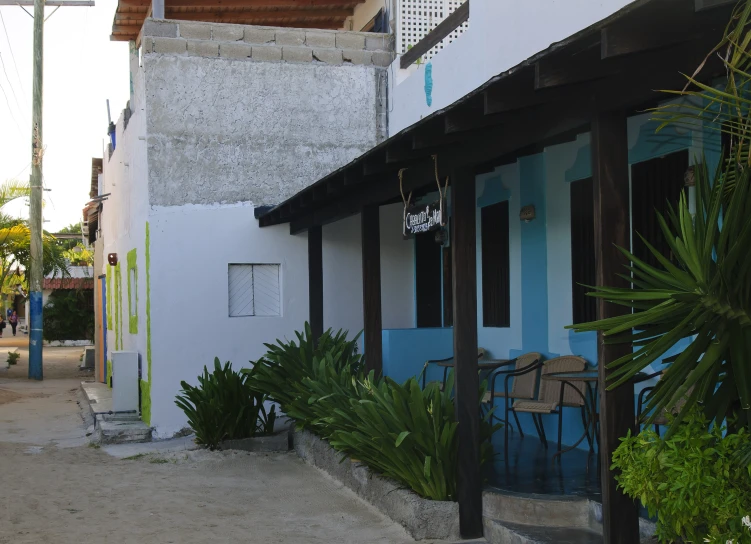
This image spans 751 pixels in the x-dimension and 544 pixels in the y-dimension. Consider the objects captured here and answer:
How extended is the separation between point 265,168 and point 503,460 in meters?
6.03

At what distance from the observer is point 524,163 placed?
8867 millimetres

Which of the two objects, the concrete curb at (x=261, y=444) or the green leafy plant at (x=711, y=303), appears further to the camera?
the concrete curb at (x=261, y=444)

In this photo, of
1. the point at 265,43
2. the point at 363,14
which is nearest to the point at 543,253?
the point at 265,43

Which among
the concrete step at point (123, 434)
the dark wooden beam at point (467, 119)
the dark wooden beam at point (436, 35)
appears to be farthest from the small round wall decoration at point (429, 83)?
the dark wooden beam at point (467, 119)

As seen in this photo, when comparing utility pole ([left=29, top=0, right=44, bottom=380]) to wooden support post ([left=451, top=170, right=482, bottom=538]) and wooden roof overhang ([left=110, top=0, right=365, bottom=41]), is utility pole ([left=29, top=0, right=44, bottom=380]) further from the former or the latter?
wooden support post ([left=451, top=170, right=482, bottom=538])

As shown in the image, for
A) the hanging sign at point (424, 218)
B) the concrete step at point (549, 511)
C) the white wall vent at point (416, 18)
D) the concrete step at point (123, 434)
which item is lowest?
the concrete step at point (123, 434)

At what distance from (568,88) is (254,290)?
7.83 m

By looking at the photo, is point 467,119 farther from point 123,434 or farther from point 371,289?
point 123,434

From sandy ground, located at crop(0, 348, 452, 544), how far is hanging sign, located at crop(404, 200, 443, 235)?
2.17 meters

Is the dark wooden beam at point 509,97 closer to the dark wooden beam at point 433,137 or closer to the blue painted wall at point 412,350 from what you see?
the dark wooden beam at point 433,137

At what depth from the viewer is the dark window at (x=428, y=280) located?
11867 millimetres

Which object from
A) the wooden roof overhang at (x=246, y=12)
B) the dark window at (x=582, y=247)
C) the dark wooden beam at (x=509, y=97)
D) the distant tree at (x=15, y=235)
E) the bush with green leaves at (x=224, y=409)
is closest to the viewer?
the dark wooden beam at (x=509, y=97)

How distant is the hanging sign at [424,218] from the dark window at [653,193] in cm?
154

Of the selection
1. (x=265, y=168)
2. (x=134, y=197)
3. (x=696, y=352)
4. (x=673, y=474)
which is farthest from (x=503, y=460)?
(x=134, y=197)
